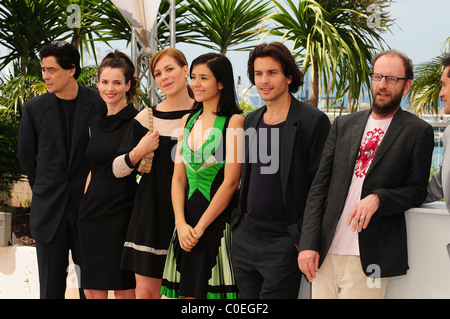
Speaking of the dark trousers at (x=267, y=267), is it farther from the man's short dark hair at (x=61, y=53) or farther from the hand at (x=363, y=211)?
the man's short dark hair at (x=61, y=53)

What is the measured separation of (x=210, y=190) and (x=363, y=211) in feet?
2.35

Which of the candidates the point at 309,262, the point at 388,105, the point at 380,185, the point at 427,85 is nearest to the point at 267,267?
the point at 309,262

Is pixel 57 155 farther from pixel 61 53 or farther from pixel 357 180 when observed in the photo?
pixel 357 180

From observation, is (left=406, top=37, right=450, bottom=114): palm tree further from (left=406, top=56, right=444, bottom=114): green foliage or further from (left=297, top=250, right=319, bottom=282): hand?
(left=297, top=250, right=319, bottom=282): hand

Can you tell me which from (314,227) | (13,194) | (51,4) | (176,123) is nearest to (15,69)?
(51,4)

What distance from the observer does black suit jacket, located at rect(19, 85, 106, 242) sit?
9.84 feet

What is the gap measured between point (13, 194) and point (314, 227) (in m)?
6.00

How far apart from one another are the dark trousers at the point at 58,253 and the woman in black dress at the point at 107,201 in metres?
0.25

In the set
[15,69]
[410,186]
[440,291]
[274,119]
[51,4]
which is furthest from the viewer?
[51,4]

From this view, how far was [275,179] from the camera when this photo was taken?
7.40ft

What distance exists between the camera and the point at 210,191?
2.41 m

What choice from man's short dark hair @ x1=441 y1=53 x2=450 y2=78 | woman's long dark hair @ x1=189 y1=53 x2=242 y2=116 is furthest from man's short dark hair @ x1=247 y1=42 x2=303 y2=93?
man's short dark hair @ x1=441 y1=53 x2=450 y2=78

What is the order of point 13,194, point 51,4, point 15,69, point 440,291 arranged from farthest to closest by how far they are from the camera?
point 51,4 < point 15,69 < point 13,194 < point 440,291

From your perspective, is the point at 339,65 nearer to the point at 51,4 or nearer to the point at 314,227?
the point at 51,4
